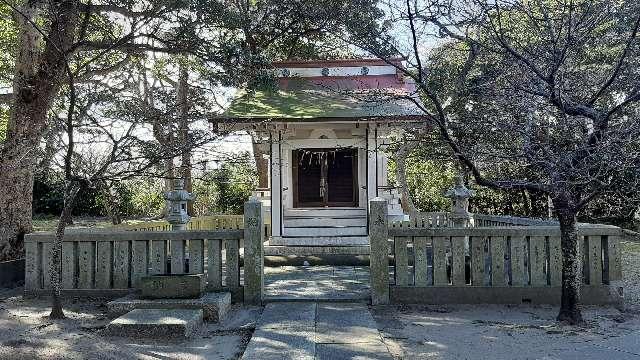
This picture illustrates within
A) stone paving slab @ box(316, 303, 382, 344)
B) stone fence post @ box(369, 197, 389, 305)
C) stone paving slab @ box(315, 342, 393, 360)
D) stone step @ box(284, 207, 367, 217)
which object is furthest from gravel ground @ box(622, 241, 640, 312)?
stone step @ box(284, 207, 367, 217)

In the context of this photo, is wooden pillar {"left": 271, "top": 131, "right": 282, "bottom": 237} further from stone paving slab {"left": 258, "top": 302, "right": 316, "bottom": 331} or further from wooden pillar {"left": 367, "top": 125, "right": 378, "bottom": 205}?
stone paving slab {"left": 258, "top": 302, "right": 316, "bottom": 331}

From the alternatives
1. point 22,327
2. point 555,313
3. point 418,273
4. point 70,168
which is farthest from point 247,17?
point 555,313

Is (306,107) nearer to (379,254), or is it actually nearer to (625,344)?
(379,254)

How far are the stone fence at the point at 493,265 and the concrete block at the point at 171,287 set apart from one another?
7.81ft

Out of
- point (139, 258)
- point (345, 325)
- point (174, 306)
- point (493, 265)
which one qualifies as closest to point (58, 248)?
point (139, 258)

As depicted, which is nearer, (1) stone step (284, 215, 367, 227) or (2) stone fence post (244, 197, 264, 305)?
(2) stone fence post (244, 197, 264, 305)

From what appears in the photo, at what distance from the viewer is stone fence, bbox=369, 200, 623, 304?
7.07 metres

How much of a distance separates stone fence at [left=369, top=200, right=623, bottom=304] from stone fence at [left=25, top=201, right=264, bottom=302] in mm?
1691

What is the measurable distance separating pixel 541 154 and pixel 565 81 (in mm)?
1039

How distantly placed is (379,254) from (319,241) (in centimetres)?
460

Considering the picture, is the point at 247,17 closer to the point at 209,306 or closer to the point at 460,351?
the point at 209,306

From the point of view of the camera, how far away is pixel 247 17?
10273 millimetres

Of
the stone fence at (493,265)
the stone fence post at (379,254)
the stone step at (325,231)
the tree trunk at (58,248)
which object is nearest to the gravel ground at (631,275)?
the stone fence at (493,265)

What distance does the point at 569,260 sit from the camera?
5875 mm
